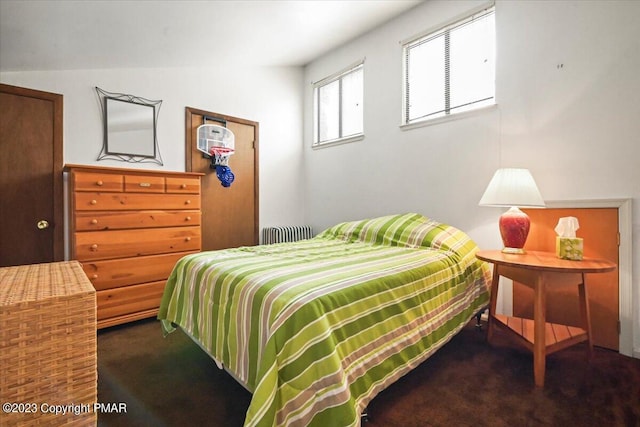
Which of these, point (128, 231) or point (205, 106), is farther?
point (205, 106)

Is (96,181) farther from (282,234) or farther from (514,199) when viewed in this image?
(514,199)

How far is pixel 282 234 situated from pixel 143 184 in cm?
183

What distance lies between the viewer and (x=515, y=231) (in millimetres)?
2004

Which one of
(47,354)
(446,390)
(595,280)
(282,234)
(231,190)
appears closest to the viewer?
(47,354)

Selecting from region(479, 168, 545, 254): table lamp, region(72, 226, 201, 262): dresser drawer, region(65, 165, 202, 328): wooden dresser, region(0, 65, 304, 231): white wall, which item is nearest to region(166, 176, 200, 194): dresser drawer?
region(65, 165, 202, 328): wooden dresser

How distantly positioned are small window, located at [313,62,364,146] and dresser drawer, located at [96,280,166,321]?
2.67 meters

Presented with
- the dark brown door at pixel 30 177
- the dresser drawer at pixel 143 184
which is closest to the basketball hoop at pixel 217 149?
the dresser drawer at pixel 143 184

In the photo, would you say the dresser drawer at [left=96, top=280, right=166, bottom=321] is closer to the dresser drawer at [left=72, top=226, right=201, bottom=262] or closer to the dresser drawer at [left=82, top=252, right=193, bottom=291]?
the dresser drawer at [left=82, top=252, right=193, bottom=291]

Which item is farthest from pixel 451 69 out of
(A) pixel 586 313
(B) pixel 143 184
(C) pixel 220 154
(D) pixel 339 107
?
(B) pixel 143 184

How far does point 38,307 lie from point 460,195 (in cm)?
282

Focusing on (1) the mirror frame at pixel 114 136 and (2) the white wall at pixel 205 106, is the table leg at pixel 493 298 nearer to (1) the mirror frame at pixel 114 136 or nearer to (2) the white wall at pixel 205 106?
(2) the white wall at pixel 205 106

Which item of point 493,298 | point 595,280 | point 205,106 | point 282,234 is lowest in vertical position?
point 493,298

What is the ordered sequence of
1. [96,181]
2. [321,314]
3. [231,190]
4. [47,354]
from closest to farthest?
[47,354]
[321,314]
[96,181]
[231,190]

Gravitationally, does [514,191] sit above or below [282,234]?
above
